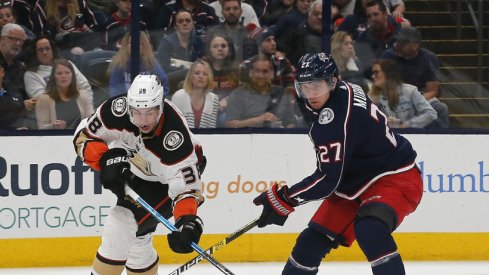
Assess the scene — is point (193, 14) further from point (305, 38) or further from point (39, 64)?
point (39, 64)

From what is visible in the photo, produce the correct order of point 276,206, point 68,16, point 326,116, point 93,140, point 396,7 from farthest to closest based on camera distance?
point 396,7 < point 68,16 < point 93,140 < point 276,206 < point 326,116

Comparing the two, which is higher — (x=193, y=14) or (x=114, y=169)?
(x=193, y=14)

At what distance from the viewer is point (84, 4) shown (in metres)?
6.63

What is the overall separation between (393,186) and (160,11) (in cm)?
226

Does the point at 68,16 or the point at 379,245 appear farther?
the point at 68,16

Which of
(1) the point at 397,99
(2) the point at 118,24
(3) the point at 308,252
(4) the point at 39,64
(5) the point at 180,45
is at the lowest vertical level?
(3) the point at 308,252

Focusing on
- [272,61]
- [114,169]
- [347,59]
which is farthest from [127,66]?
[114,169]

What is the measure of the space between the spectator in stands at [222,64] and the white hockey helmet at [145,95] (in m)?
1.84

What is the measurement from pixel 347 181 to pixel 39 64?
2.30 metres

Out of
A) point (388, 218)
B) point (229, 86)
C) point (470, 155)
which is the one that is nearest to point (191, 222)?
point (388, 218)

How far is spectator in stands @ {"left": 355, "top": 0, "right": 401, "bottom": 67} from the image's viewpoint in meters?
6.78

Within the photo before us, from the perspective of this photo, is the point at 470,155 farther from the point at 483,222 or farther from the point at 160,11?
the point at 160,11

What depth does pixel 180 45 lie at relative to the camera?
22.0 feet

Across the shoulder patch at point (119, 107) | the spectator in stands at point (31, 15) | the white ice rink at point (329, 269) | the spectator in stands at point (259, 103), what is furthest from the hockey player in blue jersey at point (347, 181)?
the spectator in stands at point (31, 15)
